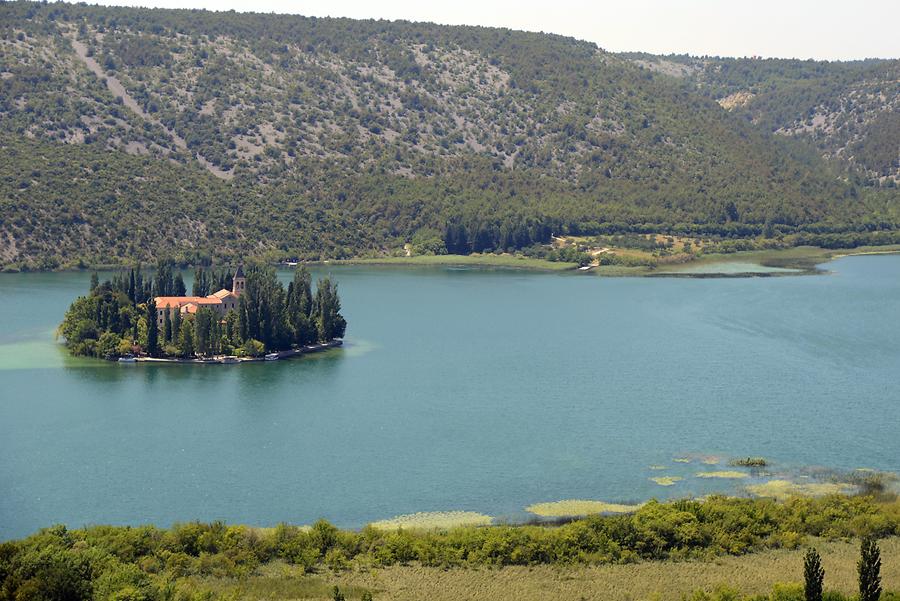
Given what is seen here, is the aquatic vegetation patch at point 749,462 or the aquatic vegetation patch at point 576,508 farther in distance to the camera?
the aquatic vegetation patch at point 749,462

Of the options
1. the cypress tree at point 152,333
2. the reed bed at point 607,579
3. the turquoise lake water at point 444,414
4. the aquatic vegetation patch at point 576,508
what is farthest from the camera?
the cypress tree at point 152,333

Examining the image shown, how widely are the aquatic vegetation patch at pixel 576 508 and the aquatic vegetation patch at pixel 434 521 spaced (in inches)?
102

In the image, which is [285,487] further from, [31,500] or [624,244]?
[624,244]

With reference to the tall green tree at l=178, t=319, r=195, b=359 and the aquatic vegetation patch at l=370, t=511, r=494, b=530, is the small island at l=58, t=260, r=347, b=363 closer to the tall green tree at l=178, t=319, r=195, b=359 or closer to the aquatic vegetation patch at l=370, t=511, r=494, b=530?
the tall green tree at l=178, t=319, r=195, b=359

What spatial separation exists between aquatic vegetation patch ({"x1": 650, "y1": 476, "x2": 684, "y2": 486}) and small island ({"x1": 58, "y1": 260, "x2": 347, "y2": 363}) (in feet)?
129

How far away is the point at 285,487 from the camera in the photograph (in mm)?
64812

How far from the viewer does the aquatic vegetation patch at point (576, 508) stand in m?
60.8

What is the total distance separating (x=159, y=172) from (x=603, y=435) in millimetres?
137342

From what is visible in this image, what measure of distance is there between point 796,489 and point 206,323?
155ft

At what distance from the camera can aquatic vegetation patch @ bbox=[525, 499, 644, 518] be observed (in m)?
60.8

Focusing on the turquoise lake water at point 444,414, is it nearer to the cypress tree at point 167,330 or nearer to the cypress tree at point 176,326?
the cypress tree at point 176,326

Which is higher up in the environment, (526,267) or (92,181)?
(92,181)

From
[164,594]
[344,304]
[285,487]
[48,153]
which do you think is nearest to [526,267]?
[344,304]

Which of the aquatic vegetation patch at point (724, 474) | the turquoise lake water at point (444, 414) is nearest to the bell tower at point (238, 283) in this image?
the turquoise lake water at point (444, 414)
